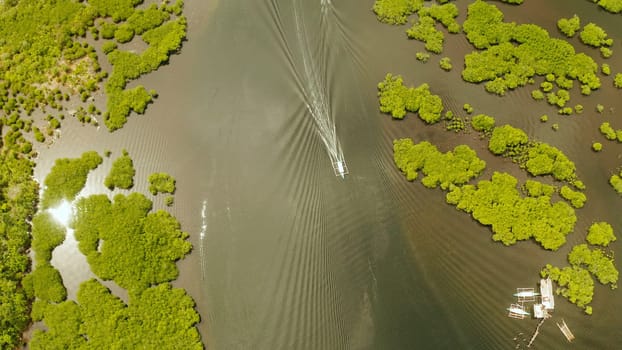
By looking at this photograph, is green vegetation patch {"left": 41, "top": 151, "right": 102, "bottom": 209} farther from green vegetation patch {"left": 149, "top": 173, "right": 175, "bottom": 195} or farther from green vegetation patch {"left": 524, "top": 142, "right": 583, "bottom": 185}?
green vegetation patch {"left": 524, "top": 142, "right": 583, "bottom": 185}

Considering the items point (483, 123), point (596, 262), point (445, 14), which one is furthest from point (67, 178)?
point (596, 262)

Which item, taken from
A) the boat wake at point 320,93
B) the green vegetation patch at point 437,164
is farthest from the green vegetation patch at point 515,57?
the boat wake at point 320,93

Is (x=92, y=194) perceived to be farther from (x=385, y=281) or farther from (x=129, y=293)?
(x=385, y=281)

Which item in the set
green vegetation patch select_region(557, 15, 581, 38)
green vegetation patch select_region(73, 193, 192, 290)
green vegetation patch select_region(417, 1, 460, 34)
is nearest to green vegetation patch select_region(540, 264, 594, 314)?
green vegetation patch select_region(557, 15, 581, 38)

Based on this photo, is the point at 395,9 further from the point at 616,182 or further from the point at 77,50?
the point at 77,50

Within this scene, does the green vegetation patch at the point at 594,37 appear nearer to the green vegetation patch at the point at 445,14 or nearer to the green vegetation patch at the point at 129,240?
the green vegetation patch at the point at 445,14

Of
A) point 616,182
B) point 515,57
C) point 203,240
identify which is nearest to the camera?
point 203,240

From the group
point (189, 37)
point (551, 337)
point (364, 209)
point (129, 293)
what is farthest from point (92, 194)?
point (551, 337)
